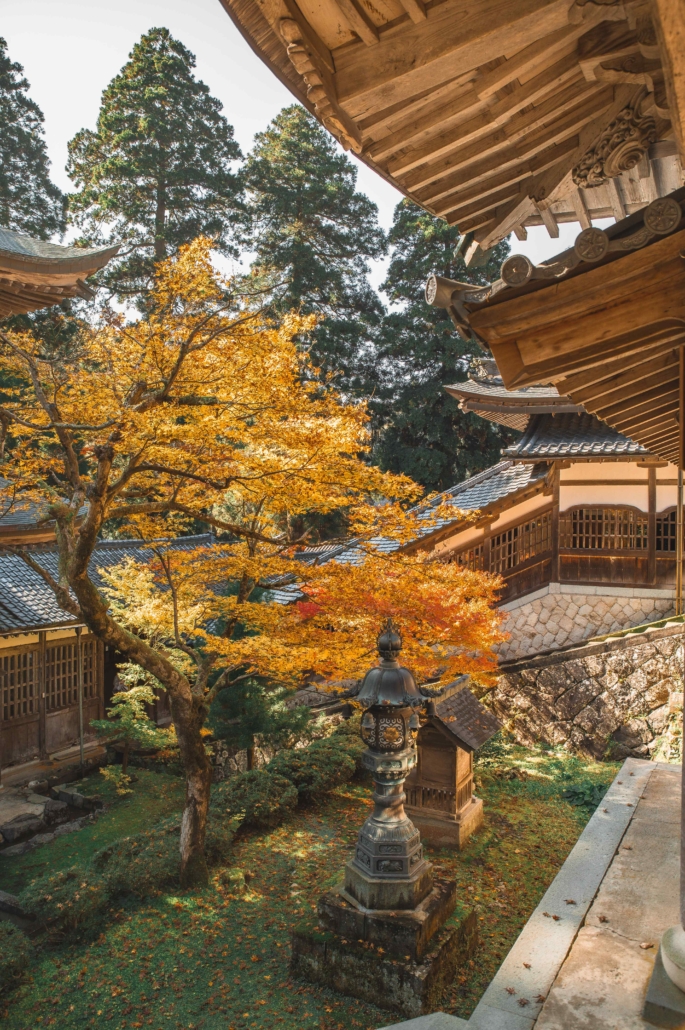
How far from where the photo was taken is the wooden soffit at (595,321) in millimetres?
2277

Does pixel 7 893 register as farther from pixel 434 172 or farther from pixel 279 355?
pixel 434 172

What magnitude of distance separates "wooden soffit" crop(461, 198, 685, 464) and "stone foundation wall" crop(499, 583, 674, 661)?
39.2 ft

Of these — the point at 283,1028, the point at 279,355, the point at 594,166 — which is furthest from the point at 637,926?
the point at 279,355

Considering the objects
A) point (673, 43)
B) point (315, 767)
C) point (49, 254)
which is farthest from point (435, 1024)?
point (49, 254)

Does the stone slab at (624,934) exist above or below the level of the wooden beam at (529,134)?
below

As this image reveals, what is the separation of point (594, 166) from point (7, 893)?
10.0 m

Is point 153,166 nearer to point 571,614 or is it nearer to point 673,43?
point 571,614

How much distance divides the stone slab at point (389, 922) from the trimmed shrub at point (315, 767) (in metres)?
4.09

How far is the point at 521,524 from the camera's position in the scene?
14.6 meters

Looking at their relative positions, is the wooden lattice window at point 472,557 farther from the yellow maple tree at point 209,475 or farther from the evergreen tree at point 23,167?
the evergreen tree at point 23,167

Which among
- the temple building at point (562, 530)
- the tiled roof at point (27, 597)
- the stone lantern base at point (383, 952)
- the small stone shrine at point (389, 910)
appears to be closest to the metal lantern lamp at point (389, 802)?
the small stone shrine at point (389, 910)

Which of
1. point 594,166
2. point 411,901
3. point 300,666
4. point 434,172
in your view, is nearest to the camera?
point 594,166

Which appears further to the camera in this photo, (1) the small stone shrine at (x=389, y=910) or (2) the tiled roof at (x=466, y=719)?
(2) the tiled roof at (x=466, y=719)

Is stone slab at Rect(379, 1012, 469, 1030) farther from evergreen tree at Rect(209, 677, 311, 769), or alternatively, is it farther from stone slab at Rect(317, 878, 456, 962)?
evergreen tree at Rect(209, 677, 311, 769)
